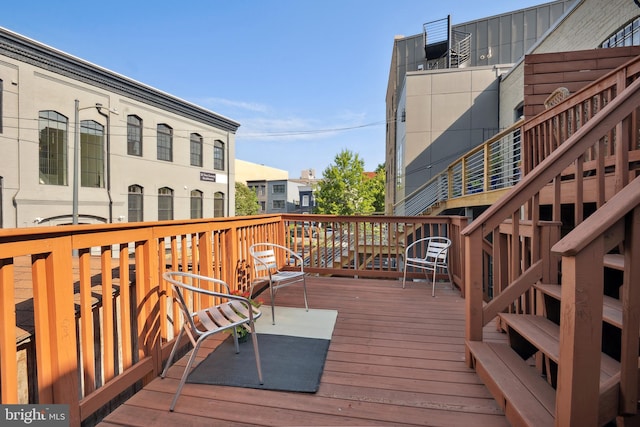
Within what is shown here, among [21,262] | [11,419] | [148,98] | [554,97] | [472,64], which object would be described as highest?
[472,64]

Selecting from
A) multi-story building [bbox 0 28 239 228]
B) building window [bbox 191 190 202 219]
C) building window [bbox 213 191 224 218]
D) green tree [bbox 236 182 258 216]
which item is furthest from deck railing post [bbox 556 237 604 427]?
green tree [bbox 236 182 258 216]

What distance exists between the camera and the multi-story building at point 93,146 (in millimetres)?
9930

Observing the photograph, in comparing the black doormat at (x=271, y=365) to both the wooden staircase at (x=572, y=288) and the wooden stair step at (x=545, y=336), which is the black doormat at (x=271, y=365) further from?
the wooden stair step at (x=545, y=336)

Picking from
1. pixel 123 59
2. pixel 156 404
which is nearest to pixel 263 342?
pixel 156 404

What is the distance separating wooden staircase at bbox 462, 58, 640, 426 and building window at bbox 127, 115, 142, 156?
50.6 feet

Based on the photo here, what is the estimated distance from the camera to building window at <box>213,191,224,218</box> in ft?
60.5

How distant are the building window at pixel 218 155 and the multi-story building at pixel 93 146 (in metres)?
0.06

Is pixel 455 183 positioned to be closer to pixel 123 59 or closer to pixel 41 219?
pixel 41 219

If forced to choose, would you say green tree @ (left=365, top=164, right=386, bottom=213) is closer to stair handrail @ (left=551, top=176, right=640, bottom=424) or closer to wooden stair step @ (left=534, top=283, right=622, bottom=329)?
wooden stair step @ (left=534, top=283, right=622, bottom=329)

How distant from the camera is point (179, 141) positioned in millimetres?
16047

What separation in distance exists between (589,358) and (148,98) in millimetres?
17224

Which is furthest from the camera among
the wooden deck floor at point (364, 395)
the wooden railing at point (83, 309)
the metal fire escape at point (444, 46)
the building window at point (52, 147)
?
the metal fire escape at point (444, 46)

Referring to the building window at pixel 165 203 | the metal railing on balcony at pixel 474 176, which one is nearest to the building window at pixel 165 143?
the building window at pixel 165 203

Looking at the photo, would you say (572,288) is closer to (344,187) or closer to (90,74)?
(90,74)
